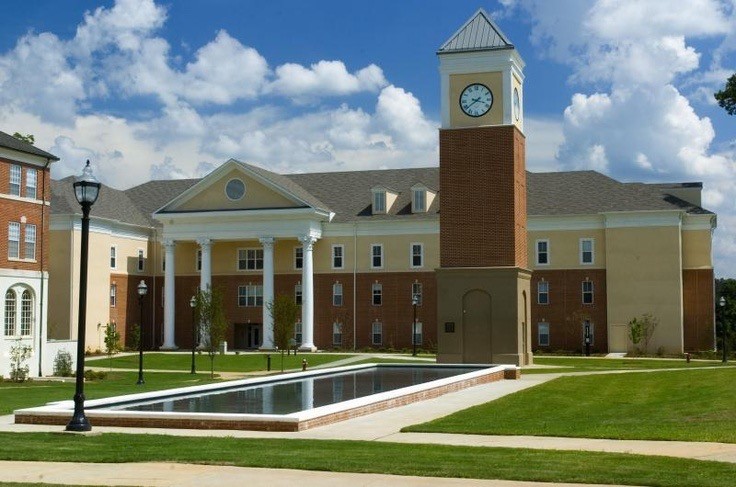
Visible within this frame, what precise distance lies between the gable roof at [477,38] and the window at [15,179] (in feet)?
70.4

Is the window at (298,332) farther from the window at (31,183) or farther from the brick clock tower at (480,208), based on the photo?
the window at (31,183)

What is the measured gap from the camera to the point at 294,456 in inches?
627

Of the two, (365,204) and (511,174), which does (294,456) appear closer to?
(511,174)

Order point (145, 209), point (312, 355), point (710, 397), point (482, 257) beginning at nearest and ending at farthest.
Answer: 1. point (710, 397)
2. point (482, 257)
3. point (312, 355)
4. point (145, 209)

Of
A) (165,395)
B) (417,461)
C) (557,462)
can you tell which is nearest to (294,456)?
(417,461)

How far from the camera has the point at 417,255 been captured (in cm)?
7362

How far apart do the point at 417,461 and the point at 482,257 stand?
36227mm

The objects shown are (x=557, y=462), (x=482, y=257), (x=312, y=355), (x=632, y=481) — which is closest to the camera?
(x=632, y=481)

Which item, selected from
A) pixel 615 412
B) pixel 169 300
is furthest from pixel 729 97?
pixel 169 300

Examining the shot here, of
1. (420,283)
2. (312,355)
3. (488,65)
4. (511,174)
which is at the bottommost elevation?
(312,355)

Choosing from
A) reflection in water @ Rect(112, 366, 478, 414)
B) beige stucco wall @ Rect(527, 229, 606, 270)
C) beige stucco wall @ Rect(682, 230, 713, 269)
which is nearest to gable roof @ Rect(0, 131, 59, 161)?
reflection in water @ Rect(112, 366, 478, 414)

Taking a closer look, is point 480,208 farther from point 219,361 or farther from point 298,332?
point 298,332

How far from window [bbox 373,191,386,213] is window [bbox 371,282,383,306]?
5.39m

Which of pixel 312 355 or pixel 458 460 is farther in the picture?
pixel 312 355
